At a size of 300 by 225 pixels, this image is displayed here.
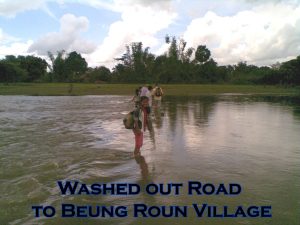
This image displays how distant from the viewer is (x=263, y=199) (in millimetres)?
6355

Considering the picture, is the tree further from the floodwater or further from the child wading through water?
the child wading through water

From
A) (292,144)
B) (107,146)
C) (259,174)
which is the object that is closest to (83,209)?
(259,174)

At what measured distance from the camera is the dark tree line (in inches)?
2948

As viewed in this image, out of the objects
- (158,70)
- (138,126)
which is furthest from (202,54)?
(138,126)

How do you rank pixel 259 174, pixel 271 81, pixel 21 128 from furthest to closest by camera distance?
pixel 271 81 < pixel 21 128 < pixel 259 174

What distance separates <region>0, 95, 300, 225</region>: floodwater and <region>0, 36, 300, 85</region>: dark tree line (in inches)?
2371

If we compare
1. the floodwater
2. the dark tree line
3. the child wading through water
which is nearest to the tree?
the dark tree line

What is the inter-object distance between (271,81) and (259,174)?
7423 cm

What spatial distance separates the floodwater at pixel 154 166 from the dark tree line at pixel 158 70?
6023cm

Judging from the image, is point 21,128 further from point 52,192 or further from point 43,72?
point 43,72

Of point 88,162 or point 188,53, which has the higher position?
point 188,53

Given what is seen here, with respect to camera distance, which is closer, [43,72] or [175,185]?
[175,185]

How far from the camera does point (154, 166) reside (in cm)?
863

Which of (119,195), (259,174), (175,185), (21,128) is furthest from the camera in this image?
(21,128)
